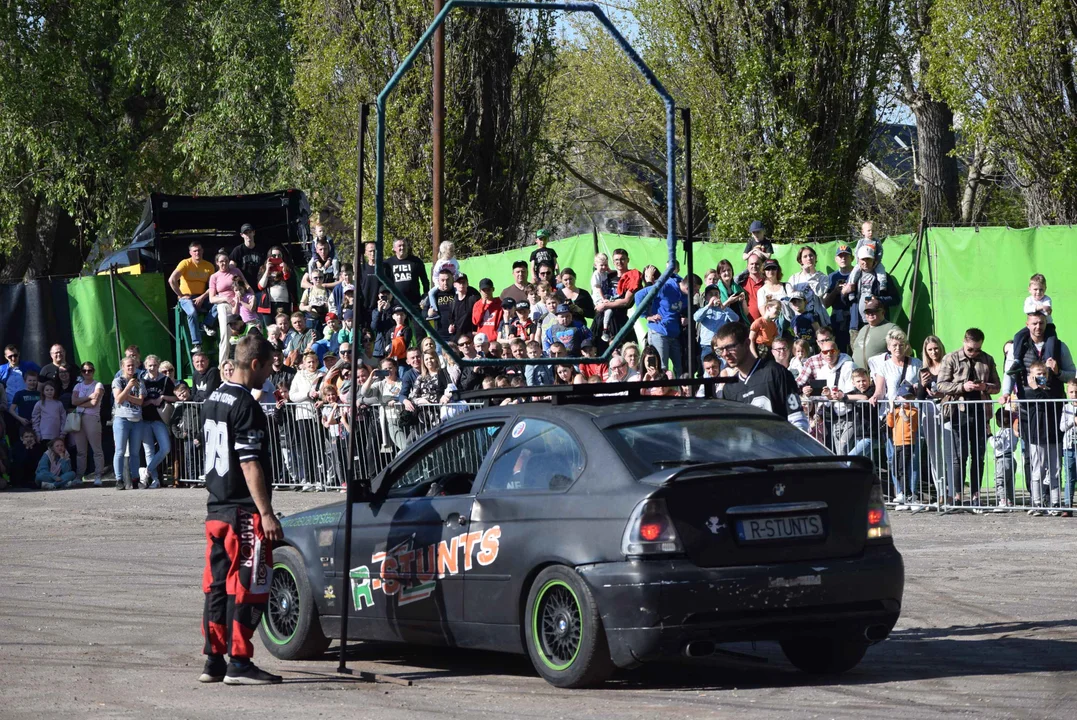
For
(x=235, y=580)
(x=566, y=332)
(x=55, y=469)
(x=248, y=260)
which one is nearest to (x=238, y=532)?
(x=235, y=580)

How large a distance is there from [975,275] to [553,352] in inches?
198

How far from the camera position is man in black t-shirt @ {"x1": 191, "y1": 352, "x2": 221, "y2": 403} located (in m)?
22.0

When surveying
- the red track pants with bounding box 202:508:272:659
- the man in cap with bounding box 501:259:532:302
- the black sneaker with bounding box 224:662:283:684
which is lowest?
the black sneaker with bounding box 224:662:283:684

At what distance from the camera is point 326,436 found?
20500mm

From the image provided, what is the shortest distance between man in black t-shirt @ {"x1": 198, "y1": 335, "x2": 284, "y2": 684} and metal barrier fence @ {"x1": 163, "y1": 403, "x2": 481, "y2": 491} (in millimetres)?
10311

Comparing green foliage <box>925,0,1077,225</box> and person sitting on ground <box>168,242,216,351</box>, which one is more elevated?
green foliage <box>925,0,1077,225</box>

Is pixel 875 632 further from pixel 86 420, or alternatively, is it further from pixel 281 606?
pixel 86 420

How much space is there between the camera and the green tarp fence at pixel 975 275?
1764 centimetres

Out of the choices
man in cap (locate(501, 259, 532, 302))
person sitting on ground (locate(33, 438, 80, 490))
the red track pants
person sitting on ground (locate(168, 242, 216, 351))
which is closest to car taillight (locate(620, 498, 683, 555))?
the red track pants

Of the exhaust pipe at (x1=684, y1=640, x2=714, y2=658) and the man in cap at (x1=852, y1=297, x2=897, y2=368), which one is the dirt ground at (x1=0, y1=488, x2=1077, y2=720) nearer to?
the exhaust pipe at (x1=684, y1=640, x2=714, y2=658)

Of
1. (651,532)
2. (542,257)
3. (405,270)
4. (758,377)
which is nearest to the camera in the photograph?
(651,532)

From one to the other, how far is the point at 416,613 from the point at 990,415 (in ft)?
30.0

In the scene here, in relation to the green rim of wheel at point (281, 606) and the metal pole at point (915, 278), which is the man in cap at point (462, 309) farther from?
the green rim of wheel at point (281, 606)

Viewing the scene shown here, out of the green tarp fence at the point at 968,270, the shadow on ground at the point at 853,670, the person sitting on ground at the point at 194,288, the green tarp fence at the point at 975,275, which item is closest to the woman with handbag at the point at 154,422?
the person sitting on ground at the point at 194,288
